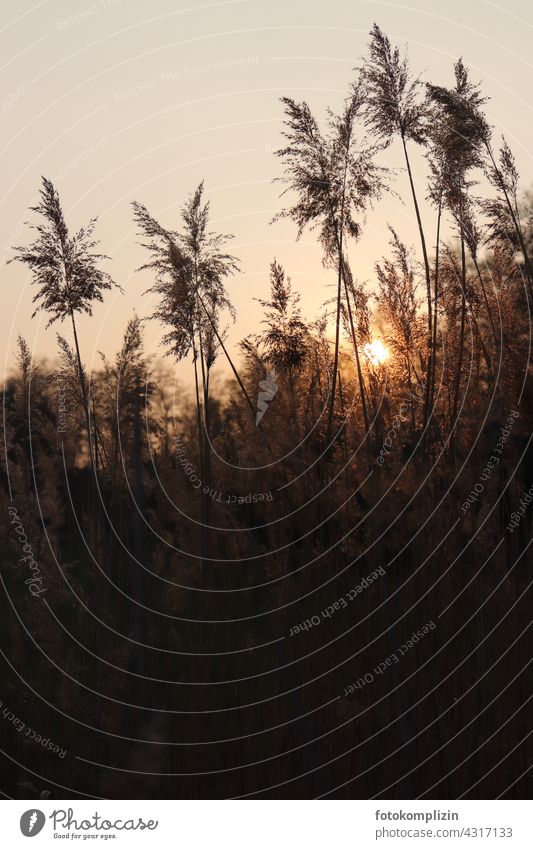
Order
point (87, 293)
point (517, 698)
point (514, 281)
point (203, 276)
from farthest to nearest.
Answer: point (514, 281) < point (203, 276) < point (87, 293) < point (517, 698)

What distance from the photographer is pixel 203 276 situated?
6.93m

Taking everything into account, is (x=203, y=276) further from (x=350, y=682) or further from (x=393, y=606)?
(x=350, y=682)

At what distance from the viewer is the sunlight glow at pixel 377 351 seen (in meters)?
7.28

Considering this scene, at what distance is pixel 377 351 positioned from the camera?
288 inches

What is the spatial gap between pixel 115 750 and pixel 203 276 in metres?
3.64

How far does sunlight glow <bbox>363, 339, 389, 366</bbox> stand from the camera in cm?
728

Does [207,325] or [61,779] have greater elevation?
[207,325]

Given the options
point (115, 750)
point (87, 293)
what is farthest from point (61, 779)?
point (87, 293)

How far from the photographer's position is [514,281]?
25.8 ft

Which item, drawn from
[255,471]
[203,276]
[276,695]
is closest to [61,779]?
[276,695]
